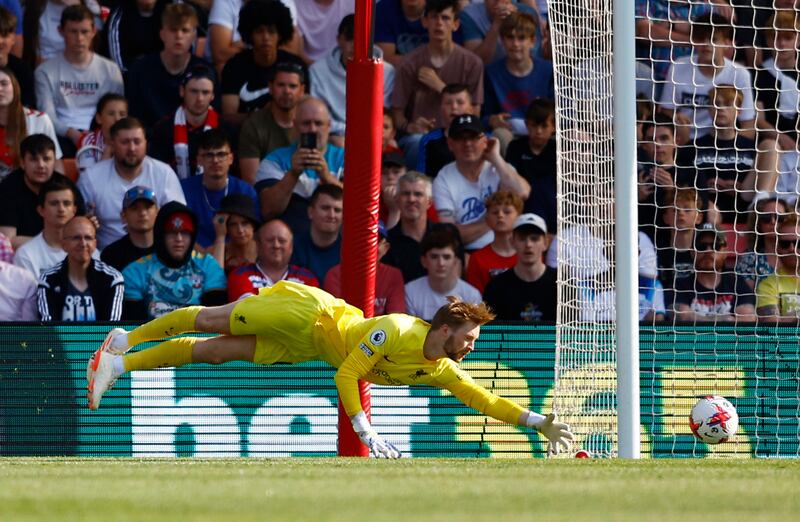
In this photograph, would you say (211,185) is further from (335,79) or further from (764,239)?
(764,239)

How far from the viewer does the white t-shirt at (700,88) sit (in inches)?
530

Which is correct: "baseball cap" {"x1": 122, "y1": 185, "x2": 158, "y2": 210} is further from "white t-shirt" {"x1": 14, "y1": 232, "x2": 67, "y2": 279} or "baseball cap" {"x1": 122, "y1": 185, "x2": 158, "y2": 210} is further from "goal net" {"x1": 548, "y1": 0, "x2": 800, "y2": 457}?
"goal net" {"x1": 548, "y1": 0, "x2": 800, "y2": 457}

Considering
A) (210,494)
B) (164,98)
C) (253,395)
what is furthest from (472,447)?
(210,494)

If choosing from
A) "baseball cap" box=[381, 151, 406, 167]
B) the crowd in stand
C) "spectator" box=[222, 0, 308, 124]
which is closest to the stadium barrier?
the crowd in stand

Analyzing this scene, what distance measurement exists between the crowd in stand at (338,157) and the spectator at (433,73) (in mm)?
21

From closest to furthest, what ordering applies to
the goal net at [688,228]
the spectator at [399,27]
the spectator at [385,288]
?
the goal net at [688,228], the spectator at [385,288], the spectator at [399,27]

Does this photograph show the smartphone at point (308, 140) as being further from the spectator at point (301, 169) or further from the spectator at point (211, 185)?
the spectator at point (211, 185)

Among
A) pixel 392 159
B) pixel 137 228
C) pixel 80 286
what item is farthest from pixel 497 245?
pixel 80 286

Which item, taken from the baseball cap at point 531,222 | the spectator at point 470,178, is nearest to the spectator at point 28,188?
the spectator at point 470,178

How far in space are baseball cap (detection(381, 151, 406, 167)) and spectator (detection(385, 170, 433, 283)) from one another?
12.9 inches

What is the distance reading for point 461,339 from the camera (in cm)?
877

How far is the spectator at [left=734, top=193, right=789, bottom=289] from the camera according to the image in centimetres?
1274

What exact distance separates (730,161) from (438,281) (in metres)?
3.20

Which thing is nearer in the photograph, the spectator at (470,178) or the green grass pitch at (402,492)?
the green grass pitch at (402,492)
